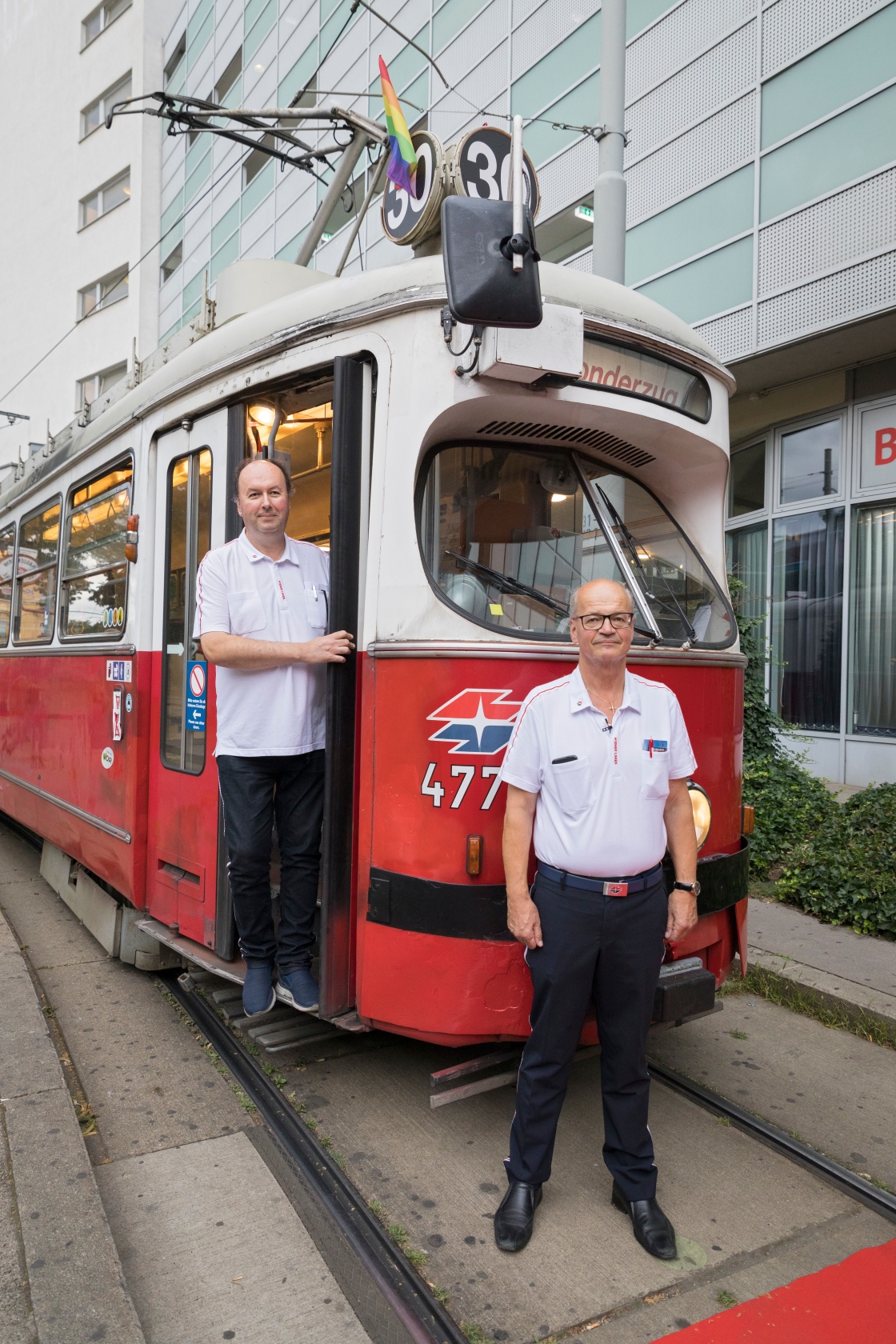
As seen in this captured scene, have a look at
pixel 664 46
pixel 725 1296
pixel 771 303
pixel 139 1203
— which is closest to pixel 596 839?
pixel 725 1296

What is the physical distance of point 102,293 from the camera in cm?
2659

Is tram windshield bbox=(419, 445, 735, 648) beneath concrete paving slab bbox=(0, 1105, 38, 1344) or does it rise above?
above

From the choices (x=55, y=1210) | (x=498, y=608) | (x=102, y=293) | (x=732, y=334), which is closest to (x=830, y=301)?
(x=732, y=334)

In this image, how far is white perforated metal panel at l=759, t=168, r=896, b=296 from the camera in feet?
28.6

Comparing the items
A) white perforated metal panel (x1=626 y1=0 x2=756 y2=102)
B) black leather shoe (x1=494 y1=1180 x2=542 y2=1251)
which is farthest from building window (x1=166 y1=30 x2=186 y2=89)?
black leather shoe (x1=494 y1=1180 x2=542 y2=1251)

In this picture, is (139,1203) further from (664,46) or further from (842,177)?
(664,46)

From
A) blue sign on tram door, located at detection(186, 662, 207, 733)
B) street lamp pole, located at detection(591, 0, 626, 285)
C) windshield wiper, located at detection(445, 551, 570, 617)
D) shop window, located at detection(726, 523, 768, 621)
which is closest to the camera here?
windshield wiper, located at detection(445, 551, 570, 617)

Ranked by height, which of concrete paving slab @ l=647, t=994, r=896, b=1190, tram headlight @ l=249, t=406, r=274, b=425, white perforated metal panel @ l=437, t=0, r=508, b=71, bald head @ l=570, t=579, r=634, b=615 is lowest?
concrete paving slab @ l=647, t=994, r=896, b=1190

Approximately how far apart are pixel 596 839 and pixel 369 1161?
4.92 ft

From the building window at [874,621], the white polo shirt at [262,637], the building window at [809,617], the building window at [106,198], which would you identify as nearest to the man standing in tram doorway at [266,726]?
the white polo shirt at [262,637]

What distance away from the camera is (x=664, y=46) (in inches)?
424

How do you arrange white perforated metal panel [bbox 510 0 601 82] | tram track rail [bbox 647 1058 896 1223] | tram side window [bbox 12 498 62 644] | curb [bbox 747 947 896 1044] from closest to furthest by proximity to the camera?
tram track rail [bbox 647 1058 896 1223] < curb [bbox 747 947 896 1044] < tram side window [bbox 12 498 62 644] < white perforated metal panel [bbox 510 0 601 82]

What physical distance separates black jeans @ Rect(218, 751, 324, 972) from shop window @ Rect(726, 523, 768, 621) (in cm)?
887

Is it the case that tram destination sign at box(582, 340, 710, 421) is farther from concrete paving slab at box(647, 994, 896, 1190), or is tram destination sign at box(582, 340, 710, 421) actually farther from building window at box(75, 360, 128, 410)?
building window at box(75, 360, 128, 410)
